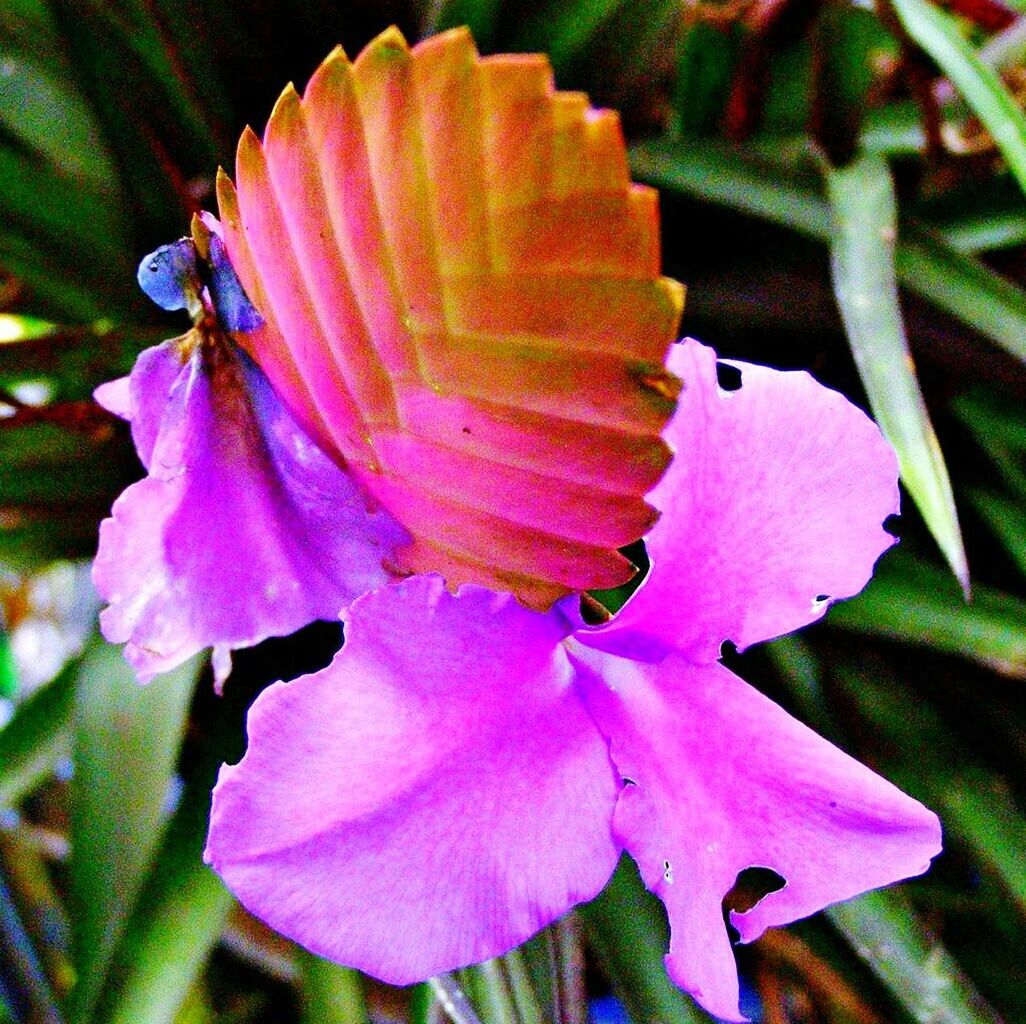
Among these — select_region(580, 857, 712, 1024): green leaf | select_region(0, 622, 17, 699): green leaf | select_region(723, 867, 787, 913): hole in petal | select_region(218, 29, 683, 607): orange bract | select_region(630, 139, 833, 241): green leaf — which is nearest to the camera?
select_region(218, 29, 683, 607): orange bract

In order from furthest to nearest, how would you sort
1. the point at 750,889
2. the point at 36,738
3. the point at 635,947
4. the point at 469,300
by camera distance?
the point at 36,738
the point at 635,947
the point at 750,889
the point at 469,300

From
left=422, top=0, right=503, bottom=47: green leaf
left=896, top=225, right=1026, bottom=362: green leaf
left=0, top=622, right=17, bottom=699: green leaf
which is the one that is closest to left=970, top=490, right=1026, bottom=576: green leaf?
left=896, top=225, right=1026, bottom=362: green leaf

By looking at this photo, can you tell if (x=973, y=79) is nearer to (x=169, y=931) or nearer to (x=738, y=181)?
(x=738, y=181)

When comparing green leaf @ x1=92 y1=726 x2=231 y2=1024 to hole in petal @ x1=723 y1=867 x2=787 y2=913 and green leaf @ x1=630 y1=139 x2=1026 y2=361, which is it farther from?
green leaf @ x1=630 y1=139 x2=1026 y2=361

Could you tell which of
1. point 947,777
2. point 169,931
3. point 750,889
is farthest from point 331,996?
point 947,777

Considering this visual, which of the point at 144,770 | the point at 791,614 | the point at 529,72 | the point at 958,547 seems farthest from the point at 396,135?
the point at 144,770

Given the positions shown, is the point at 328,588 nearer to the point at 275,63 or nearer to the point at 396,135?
the point at 396,135
